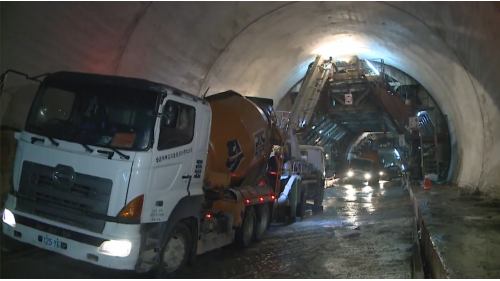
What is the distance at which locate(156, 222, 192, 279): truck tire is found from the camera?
484 centimetres

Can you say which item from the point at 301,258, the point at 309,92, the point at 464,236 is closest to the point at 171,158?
the point at 301,258

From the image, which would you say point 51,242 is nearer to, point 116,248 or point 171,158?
point 116,248

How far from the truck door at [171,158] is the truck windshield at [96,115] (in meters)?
0.22

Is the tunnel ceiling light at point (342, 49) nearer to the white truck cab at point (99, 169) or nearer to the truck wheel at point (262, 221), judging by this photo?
the truck wheel at point (262, 221)

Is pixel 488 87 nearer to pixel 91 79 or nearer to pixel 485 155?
pixel 485 155

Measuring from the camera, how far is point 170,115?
15.6 feet

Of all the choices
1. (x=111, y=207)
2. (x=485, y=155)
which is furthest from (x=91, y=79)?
(x=485, y=155)

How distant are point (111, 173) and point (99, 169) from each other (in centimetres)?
17

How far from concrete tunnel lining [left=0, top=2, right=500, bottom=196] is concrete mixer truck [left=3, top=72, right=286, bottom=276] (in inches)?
94.9

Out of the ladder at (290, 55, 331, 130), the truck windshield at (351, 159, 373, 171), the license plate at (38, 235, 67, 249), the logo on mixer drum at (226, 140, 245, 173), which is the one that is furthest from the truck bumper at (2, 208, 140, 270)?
the truck windshield at (351, 159, 373, 171)

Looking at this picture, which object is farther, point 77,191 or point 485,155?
point 485,155

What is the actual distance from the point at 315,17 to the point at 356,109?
953cm

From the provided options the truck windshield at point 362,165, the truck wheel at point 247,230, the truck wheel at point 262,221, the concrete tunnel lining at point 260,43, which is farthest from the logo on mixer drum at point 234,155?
the truck windshield at point 362,165

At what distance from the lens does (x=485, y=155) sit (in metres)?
11.5
